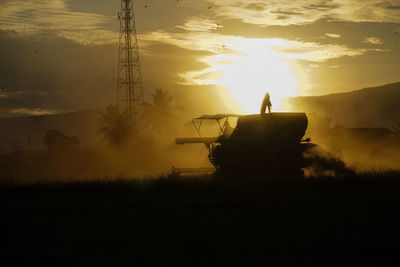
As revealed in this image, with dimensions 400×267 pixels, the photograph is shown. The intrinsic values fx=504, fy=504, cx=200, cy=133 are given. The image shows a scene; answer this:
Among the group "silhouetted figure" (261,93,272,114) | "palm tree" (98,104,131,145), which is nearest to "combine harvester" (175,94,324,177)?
"silhouetted figure" (261,93,272,114)

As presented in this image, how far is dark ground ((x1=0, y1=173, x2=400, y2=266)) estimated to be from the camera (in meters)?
11.3

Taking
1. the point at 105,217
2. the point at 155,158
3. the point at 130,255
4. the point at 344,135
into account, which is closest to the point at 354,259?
the point at 130,255

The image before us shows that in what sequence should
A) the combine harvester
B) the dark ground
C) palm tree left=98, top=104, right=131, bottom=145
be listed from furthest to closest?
1. palm tree left=98, top=104, right=131, bottom=145
2. the combine harvester
3. the dark ground

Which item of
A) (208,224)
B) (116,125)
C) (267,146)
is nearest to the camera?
(208,224)

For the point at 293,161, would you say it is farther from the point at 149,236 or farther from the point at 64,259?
the point at 64,259

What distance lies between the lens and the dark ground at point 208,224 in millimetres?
11344

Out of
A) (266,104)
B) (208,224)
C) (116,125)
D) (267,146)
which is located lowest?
(116,125)

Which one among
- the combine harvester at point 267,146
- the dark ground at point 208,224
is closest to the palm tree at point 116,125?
the combine harvester at point 267,146

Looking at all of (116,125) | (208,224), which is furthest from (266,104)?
(116,125)

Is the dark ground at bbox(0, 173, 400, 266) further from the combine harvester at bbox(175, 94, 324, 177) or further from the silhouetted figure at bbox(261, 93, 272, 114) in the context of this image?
the silhouetted figure at bbox(261, 93, 272, 114)

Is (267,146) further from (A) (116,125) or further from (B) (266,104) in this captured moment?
(A) (116,125)

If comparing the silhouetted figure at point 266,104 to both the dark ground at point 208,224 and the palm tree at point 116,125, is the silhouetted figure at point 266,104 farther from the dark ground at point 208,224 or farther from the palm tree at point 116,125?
the palm tree at point 116,125

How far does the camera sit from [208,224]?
49.1 ft

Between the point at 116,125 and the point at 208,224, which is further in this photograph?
the point at 116,125
